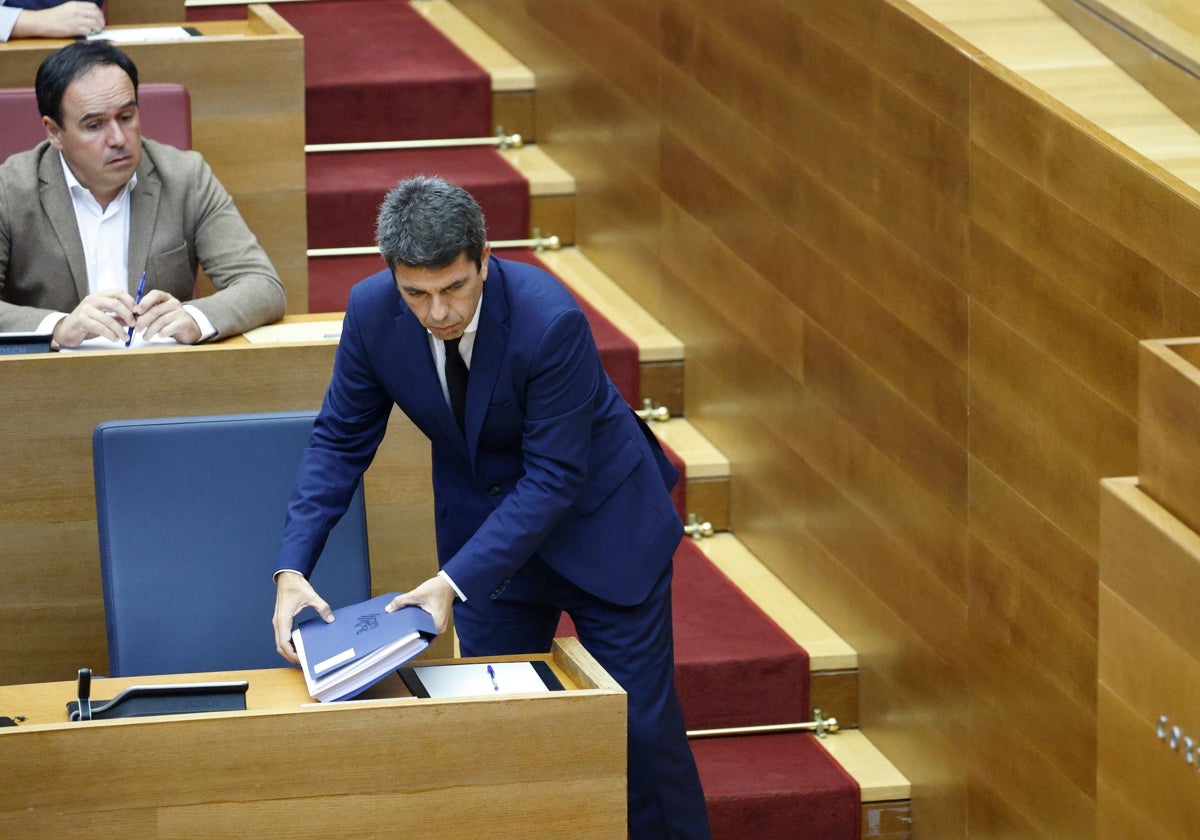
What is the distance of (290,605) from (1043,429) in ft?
3.38

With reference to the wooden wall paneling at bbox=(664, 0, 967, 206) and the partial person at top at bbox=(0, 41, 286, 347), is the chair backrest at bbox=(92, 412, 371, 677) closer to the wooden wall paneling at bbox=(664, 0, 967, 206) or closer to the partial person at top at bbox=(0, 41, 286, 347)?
the partial person at top at bbox=(0, 41, 286, 347)

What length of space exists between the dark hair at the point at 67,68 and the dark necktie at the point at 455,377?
107 centimetres

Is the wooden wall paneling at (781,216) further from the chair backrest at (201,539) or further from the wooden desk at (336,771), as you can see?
the wooden desk at (336,771)

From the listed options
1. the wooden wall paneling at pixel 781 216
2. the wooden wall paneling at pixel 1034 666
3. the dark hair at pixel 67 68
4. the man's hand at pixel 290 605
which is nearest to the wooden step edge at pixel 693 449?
the wooden wall paneling at pixel 781 216

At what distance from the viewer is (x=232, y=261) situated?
3.05 meters

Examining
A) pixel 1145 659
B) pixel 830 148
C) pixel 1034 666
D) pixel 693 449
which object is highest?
pixel 830 148

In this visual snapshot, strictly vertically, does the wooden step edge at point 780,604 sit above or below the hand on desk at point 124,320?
below

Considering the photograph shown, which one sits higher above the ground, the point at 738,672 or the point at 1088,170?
the point at 1088,170

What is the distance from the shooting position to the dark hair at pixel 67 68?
3.02 meters

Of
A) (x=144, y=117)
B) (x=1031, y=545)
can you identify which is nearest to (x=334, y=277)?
(x=144, y=117)

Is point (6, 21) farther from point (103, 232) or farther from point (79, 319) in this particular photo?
point (79, 319)

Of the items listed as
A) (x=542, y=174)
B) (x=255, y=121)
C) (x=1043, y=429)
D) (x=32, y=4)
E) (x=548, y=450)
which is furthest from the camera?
(x=542, y=174)

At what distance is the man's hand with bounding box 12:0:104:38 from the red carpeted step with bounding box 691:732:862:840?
75.9 inches

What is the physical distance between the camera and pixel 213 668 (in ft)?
8.11
